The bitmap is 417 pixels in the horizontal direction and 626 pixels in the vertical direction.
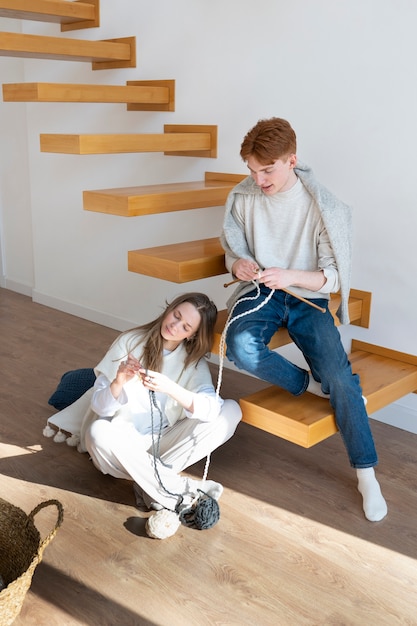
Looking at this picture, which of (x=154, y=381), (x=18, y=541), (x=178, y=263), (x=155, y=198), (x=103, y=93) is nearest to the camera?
(x=18, y=541)

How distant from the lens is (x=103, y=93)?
10.0 feet

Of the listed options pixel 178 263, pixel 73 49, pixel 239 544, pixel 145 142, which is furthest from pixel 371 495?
pixel 73 49

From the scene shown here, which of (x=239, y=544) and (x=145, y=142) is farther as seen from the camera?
(x=145, y=142)

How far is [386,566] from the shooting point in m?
1.96

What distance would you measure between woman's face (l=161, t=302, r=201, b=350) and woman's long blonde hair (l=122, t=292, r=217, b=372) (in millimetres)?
22

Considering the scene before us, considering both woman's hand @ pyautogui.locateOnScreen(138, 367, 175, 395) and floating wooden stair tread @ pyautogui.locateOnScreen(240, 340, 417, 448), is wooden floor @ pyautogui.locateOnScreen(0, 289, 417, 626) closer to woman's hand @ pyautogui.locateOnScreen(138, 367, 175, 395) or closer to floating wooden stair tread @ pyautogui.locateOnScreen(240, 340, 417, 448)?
floating wooden stair tread @ pyautogui.locateOnScreen(240, 340, 417, 448)

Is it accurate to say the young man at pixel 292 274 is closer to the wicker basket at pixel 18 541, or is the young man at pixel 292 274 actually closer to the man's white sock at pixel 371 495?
the man's white sock at pixel 371 495

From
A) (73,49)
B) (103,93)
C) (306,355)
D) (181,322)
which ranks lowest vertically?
(306,355)

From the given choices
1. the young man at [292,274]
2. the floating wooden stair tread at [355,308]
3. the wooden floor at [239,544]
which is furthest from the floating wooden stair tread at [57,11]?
the wooden floor at [239,544]

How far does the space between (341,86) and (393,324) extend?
91cm

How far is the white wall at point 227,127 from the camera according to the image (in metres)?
2.63

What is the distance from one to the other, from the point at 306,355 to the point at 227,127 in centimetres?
126

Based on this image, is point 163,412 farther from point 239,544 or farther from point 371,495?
point 371,495

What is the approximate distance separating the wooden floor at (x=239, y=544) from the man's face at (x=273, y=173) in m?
0.94
